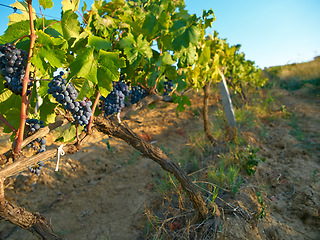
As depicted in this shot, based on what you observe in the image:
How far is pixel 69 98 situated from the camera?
1.20 meters

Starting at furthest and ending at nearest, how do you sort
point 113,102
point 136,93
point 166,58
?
point 136,93, point 166,58, point 113,102

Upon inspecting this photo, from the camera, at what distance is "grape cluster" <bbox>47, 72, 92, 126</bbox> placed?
3.79 feet

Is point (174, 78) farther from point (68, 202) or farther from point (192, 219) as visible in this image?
point (68, 202)

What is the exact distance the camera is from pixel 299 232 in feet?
7.20

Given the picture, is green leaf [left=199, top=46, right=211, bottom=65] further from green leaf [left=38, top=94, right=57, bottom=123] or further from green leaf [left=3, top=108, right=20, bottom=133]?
green leaf [left=3, top=108, right=20, bottom=133]

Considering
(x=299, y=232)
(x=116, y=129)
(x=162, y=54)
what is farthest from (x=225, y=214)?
(x=162, y=54)

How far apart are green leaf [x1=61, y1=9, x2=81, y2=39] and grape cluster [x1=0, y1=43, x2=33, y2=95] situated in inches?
12.2

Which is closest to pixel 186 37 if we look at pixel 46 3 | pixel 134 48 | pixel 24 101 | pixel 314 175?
pixel 134 48

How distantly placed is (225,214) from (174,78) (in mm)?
1576

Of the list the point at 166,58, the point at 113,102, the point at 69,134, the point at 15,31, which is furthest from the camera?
the point at 166,58

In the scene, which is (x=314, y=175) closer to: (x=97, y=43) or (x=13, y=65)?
(x=97, y=43)

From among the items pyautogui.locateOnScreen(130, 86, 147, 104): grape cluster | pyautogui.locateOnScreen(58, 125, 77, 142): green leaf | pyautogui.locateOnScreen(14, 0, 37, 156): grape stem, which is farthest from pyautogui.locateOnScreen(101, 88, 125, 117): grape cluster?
pyautogui.locateOnScreen(14, 0, 37, 156): grape stem

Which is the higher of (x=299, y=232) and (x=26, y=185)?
(x=26, y=185)

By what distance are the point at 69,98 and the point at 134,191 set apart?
2.33m
